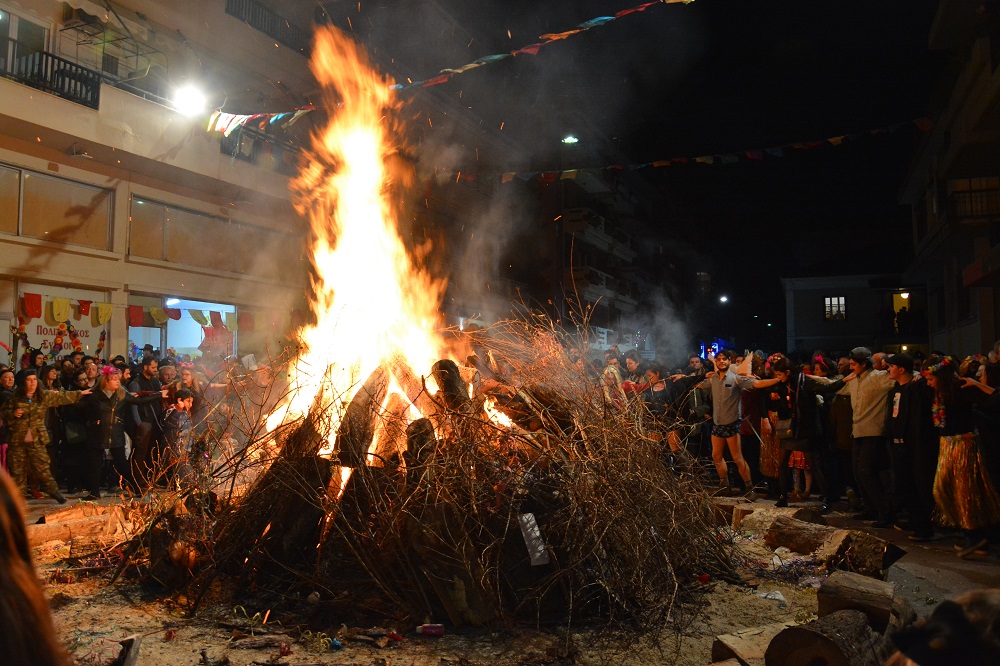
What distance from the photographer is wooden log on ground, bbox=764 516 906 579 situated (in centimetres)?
550

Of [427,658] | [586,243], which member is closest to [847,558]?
[427,658]

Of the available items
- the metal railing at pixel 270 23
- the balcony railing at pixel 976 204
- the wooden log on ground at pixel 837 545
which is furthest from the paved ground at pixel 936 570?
the balcony railing at pixel 976 204

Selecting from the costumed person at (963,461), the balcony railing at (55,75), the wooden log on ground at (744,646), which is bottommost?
the wooden log on ground at (744,646)

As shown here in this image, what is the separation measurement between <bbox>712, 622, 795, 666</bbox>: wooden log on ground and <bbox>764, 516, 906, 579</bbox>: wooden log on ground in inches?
67.0

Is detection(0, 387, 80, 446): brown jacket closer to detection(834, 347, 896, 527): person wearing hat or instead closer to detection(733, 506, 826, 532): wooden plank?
detection(733, 506, 826, 532): wooden plank

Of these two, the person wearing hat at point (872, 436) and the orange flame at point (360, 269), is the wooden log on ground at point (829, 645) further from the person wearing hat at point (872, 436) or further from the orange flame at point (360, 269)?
the person wearing hat at point (872, 436)

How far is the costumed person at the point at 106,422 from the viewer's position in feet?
32.4

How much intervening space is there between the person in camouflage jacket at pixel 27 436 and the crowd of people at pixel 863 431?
7.84 m

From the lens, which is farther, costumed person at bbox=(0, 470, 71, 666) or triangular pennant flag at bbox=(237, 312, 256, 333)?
triangular pennant flag at bbox=(237, 312, 256, 333)

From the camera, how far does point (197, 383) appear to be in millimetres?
10164

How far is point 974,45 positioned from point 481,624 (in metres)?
21.2

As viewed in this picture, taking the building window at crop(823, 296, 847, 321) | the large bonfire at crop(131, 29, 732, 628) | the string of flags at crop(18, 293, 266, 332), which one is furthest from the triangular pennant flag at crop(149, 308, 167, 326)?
the building window at crop(823, 296, 847, 321)

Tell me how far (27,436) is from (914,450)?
37.3 feet

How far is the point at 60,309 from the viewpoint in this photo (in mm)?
14391
